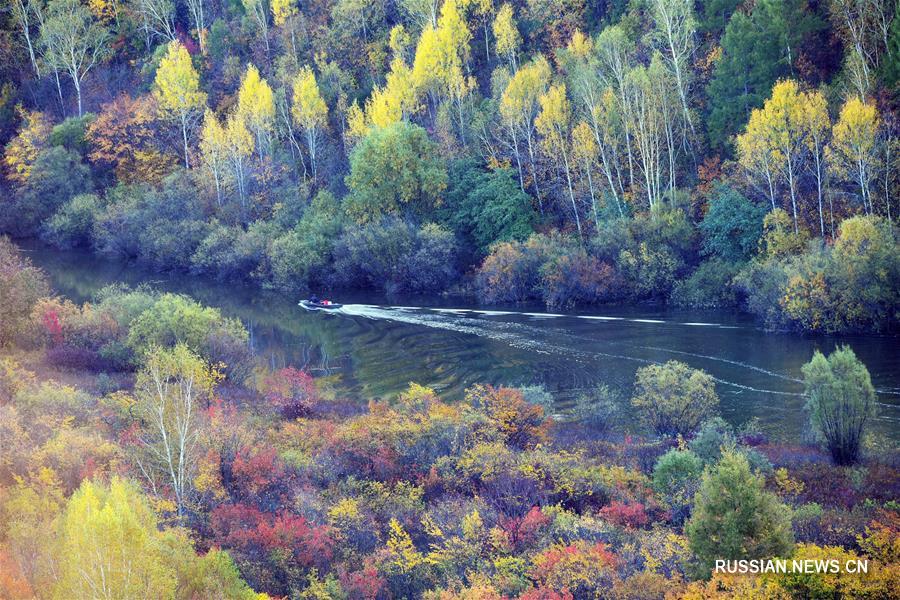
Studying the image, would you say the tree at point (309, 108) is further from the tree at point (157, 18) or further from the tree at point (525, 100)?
the tree at point (157, 18)

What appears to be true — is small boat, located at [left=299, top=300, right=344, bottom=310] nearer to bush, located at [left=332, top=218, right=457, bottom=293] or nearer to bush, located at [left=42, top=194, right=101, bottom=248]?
bush, located at [left=332, top=218, right=457, bottom=293]

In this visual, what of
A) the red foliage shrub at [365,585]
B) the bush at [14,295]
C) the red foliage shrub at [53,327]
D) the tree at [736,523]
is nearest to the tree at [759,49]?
the red foliage shrub at [53,327]

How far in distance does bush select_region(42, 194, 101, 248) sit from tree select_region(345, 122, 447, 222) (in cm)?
2649

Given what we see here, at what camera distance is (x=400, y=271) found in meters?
59.1

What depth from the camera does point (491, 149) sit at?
61750mm

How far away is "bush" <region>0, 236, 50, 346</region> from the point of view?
1396 inches

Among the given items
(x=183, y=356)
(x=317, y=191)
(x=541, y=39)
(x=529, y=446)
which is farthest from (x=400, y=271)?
(x=529, y=446)

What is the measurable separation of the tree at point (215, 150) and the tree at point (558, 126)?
29.6 meters

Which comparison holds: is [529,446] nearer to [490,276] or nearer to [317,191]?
[490,276]

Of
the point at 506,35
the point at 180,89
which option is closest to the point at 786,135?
the point at 506,35

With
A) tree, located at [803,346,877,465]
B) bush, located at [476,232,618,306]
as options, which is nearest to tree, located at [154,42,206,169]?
bush, located at [476,232,618,306]

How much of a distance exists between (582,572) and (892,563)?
5382 mm

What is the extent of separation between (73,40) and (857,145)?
77705 mm

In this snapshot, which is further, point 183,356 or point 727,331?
point 727,331
